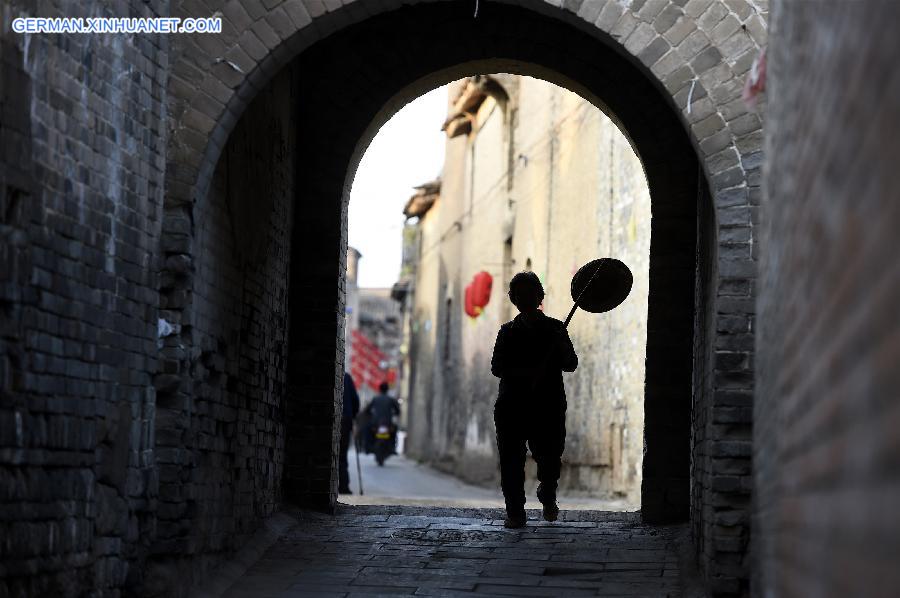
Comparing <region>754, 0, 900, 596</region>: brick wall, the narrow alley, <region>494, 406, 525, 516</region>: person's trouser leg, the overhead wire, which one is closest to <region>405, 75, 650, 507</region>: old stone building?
the overhead wire

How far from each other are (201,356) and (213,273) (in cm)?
47

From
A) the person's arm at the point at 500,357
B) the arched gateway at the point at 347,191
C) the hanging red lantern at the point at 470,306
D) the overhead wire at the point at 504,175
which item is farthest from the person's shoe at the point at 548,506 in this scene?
the hanging red lantern at the point at 470,306

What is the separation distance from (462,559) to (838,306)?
17.4 ft

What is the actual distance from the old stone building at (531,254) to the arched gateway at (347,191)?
300 centimetres

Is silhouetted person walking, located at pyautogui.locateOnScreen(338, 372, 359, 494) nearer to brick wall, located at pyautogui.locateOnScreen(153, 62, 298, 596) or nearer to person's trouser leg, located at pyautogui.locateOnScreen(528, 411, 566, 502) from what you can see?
brick wall, located at pyautogui.locateOnScreen(153, 62, 298, 596)

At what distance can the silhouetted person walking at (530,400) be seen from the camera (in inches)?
320

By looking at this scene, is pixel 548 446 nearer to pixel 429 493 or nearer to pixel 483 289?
pixel 429 493

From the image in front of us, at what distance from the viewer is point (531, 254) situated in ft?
61.3

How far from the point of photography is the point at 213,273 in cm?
697

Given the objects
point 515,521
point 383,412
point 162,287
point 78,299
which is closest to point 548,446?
point 515,521

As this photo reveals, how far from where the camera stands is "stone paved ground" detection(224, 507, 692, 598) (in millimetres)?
6836

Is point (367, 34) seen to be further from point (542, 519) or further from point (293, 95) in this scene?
point (542, 519)

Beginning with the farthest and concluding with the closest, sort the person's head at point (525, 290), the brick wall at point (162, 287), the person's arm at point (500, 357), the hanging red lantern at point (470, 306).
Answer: the hanging red lantern at point (470, 306)
the person's arm at point (500, 357)
the person's head at point (525, 290)
the brick wall at point (162, 287)

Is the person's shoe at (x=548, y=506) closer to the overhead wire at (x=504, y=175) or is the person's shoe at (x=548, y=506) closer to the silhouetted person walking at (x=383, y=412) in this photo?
the overhead wire at (x=504, y=175)
